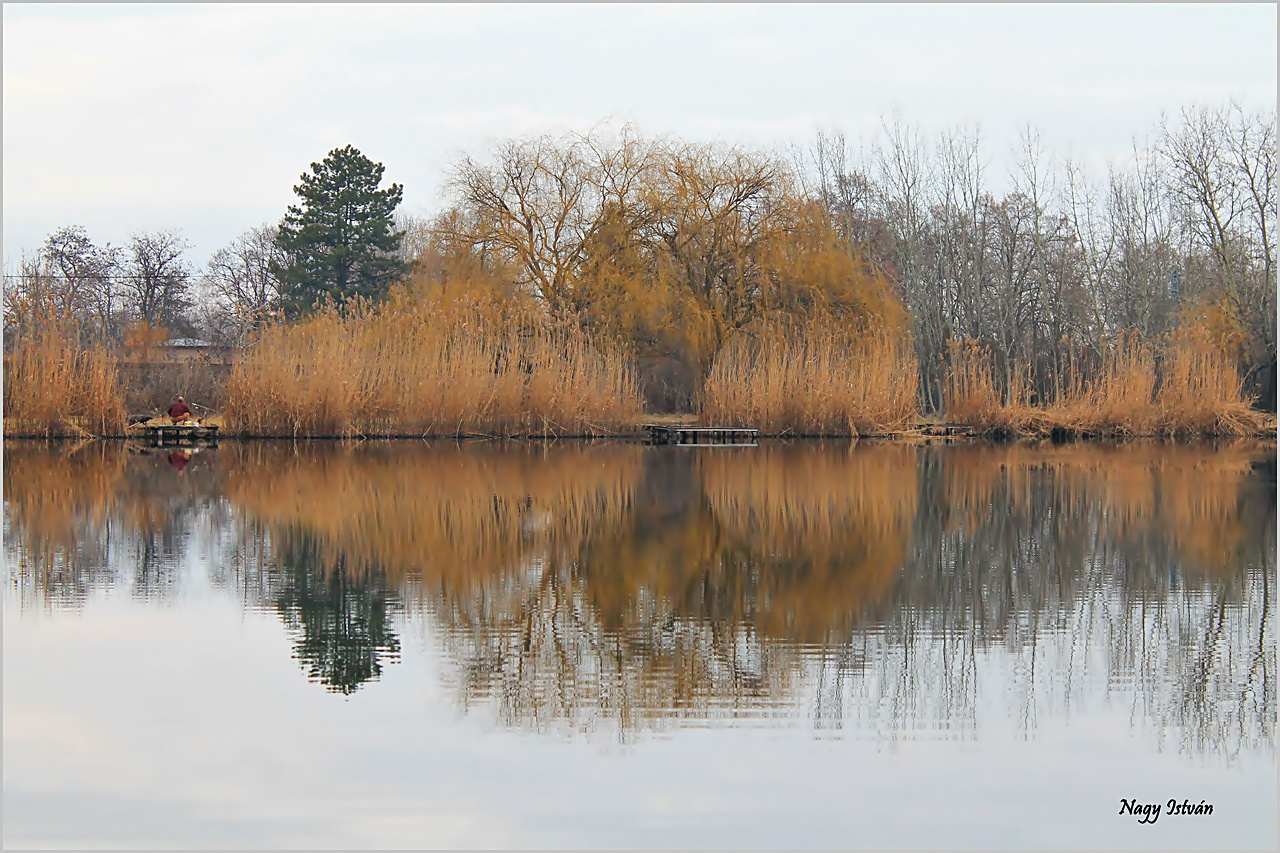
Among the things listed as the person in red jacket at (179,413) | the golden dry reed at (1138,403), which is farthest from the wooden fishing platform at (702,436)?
the person in red jacket at (179,413)

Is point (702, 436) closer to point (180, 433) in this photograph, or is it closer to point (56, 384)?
point (180, 433)

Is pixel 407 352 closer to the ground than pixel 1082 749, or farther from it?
farther from it

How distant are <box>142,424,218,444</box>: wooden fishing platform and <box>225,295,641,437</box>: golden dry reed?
45 centimetres

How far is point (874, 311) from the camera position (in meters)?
27.8

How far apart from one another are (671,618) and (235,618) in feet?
7.58

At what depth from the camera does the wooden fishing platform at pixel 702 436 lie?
2325cm

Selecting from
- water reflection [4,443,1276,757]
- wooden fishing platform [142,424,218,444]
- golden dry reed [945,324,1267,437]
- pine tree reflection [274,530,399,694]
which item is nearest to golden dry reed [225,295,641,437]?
wooden fishing platform [142,424,218,444]

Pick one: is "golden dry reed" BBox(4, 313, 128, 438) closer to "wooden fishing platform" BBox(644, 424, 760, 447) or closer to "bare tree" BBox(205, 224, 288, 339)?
"wooden fishing platform" BBox(644, 424, 760, 447)

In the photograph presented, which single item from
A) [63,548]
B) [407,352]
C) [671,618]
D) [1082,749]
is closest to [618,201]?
[407,352]

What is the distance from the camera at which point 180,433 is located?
890 inches

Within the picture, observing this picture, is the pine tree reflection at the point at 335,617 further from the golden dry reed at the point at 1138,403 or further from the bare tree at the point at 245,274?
the bare tree at the point at 245,274

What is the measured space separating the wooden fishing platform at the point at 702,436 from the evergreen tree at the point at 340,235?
777 inches

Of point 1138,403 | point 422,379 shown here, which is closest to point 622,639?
point 422,379

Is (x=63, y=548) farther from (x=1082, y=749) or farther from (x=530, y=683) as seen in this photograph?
(x=1082, y=749)
